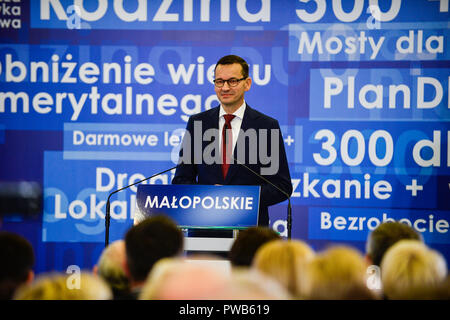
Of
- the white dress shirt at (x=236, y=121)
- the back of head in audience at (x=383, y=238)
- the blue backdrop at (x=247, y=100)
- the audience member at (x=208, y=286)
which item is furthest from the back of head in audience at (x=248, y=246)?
the blue backdrop at (x=247, y=100)

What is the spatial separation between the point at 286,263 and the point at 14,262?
38.5 inches

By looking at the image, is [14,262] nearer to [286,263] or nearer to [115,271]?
[115,271]

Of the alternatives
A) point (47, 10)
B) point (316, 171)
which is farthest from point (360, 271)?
point (47, 10)

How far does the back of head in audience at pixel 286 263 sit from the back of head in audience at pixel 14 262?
33.4 inches

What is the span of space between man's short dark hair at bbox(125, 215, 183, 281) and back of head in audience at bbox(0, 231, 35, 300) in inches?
14.2

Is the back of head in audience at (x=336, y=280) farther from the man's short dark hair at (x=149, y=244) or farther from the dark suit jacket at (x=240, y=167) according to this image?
the dark suit jacket at (x=240, y=167)

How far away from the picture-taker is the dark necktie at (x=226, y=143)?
340cm

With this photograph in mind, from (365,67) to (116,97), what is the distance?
2.31 meters

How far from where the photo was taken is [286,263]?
1.66m

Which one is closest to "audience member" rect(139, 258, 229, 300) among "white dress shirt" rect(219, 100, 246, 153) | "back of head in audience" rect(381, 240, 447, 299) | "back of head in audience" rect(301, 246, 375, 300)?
"back of head in audience" rect(301, 246, 375, 300)

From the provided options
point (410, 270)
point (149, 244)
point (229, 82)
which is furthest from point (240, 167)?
point (410, 270)

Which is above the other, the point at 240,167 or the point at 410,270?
the point at 240,167
